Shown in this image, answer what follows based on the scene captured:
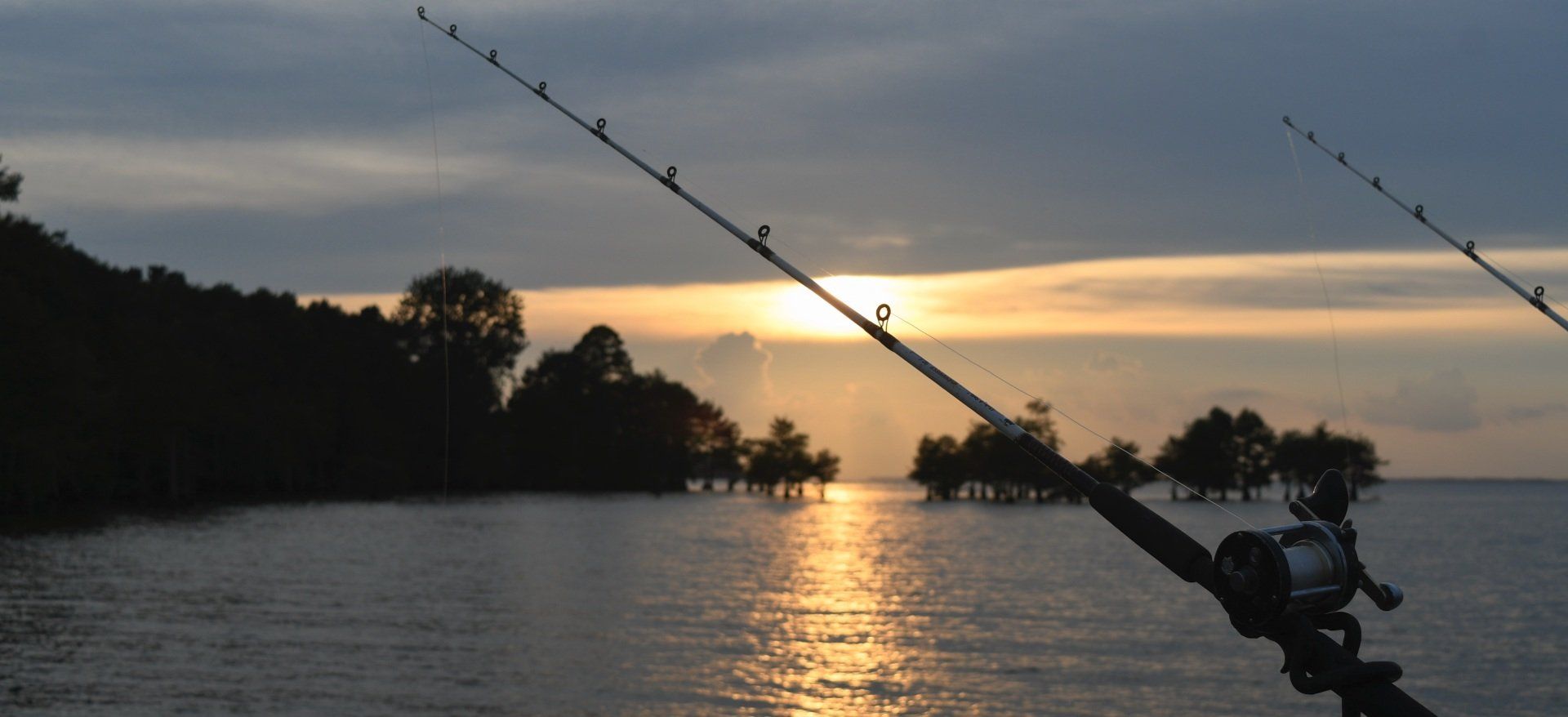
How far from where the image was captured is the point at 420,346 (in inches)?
7283

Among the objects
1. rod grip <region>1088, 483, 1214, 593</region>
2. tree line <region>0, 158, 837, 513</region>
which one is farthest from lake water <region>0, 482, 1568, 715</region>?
rod grip <region>1088, 483, 1214, 593</region>

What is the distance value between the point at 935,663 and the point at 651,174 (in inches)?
1303

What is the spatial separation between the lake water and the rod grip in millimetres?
26053

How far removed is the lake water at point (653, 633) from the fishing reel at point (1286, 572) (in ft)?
88.2

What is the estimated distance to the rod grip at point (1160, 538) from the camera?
17.8 feet

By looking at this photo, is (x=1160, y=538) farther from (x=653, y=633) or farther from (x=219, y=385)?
(x=219, y=385)

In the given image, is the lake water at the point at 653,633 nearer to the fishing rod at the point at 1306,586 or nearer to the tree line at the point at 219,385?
the tree line at the point at 219,385

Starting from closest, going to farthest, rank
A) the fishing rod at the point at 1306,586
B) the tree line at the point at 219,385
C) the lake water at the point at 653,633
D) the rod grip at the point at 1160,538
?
the fishing rod at the point at 1306,586
the rod grip at the point at 1160,538
the lake water at the point at 653,633
the tree line at the point at 219,385

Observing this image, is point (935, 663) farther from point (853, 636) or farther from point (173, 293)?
point (173, 293)

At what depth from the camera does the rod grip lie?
5418 millimetres

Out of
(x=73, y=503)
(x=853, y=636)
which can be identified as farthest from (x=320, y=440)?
(x=853, y=636)

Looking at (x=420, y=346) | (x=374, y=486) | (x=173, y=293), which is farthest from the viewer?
(x=420, y=346)

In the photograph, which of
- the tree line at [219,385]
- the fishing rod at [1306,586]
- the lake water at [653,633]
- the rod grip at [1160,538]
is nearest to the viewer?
the fishing rod at [1306,586]

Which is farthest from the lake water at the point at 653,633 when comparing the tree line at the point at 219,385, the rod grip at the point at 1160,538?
the rod grip at the point at 1160,538
